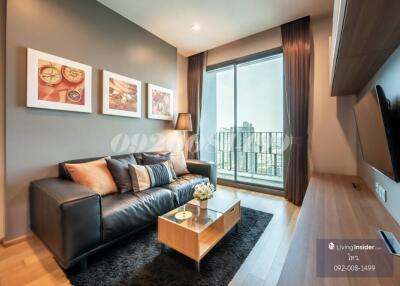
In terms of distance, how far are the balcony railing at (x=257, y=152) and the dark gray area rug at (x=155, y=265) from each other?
2141 mm

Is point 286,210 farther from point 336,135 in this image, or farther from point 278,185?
point 336,135

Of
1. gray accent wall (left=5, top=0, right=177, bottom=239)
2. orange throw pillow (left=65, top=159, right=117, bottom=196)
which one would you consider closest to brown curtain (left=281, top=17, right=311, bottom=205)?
gray accent wall (left=5, top=0, right=177, bottom=239)

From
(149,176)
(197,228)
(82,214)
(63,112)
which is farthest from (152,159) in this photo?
(197,228)

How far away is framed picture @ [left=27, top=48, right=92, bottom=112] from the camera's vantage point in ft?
6.23

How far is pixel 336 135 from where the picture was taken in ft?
8.79

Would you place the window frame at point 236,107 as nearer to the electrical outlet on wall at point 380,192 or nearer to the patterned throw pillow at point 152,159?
the electrical outlet on wall at point 380,192

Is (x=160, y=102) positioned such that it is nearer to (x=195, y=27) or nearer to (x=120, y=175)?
(x=195, y=27)

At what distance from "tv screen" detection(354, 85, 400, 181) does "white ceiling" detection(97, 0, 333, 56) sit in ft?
6.61

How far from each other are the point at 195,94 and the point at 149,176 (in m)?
2.32

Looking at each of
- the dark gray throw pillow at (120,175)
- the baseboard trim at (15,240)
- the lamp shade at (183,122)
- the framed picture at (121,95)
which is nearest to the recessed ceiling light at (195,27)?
the framed picture at (121,95)

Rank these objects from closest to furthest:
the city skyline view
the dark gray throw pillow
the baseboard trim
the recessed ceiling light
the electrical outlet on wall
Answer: the electrical outlet on wall
the baseboard trim
the dark gray throw pillow
the recessed ceiling light
the city skyline view

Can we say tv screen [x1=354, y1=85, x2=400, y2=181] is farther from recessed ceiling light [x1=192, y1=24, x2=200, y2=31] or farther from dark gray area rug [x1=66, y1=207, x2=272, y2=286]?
recessed ceiling light [x1=192, y1=24, x2=200, y2=31]

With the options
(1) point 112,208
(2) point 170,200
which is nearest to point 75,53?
(1) point 112,208

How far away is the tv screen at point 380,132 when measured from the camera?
947 millimetres
